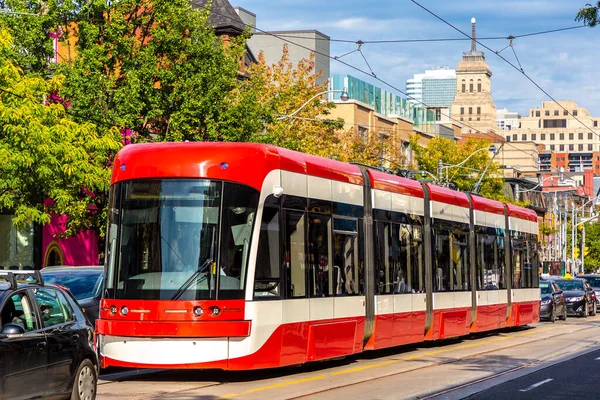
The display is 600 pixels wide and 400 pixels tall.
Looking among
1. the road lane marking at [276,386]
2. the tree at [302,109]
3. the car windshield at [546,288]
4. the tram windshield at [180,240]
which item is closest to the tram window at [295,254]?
the tram windshield at [180,240]

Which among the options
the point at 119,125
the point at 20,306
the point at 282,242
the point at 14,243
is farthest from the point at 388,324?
the point at 14,243

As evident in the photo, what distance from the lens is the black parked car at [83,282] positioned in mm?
16719

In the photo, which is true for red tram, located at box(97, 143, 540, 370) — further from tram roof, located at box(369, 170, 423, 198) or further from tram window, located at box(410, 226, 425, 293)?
tram window, located at box(410, 226, 425, 293)

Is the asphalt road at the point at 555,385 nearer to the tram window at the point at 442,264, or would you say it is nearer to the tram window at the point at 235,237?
the tram window at the point at 235,237

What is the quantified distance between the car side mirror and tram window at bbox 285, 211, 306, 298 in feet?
18.5

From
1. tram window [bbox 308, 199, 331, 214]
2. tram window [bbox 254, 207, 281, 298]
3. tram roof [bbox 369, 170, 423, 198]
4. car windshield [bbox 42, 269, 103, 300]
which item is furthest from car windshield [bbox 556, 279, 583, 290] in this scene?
tram window [bbox 254, 207, 281, 298]

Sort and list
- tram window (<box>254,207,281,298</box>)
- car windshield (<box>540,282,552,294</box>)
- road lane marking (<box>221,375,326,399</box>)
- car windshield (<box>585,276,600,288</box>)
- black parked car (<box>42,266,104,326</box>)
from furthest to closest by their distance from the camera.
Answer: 1. car windshield (<box>585,276,600,288</box>)
2. car windshield (<box>540,282,552,294</box>)
3. black parked car (<box>42,266,104,326</box>)
4. tram window (<box>254,207,281,298</box>)
5. road lane marking (<box>221,375,326,399</box>)

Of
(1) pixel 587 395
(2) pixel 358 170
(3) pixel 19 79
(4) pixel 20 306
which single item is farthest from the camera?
(3) pixel 19 79

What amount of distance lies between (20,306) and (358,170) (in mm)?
8773

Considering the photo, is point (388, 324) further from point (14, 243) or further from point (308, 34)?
point (308, 34)

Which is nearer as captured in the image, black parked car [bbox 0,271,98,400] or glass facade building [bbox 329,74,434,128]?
black parked car [bbox 0,271,98,400]

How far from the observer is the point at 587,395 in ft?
46.4

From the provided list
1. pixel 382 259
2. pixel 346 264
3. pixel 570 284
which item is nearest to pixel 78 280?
pixel 346 264

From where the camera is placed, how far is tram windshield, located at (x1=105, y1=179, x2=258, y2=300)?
46.2 ft
